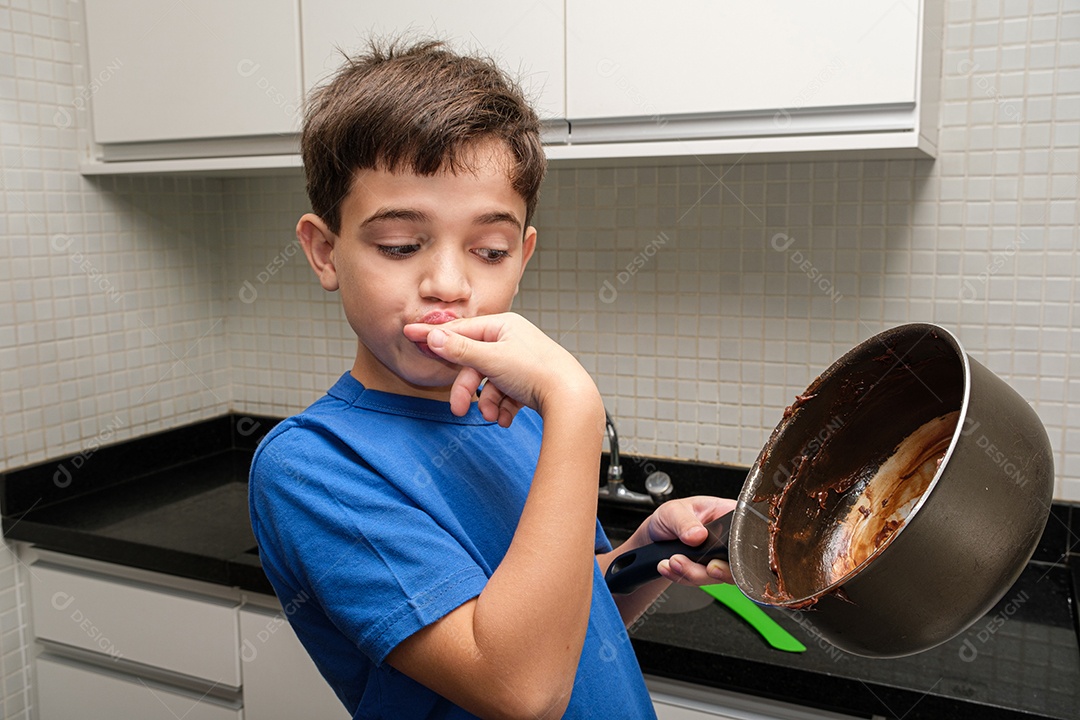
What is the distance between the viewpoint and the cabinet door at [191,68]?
1.41 m

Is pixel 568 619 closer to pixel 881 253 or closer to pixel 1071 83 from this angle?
pixel 881 253

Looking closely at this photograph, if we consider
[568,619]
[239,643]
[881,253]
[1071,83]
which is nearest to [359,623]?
[568,619]

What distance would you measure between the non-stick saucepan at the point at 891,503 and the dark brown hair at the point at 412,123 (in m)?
0.32

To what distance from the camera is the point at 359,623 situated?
59 cm

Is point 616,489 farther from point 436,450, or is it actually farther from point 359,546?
point 359,546

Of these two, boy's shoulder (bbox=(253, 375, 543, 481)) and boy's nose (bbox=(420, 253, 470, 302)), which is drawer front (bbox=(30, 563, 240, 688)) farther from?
boy's nose (bbox=(420, 253, 470, 302))

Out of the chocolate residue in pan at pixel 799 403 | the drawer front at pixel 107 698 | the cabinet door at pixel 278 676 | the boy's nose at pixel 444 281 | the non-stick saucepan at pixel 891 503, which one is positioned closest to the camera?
the non-stick saucepan at pixel 891 503

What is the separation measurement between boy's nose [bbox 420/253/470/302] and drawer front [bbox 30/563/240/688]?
3.29 ft

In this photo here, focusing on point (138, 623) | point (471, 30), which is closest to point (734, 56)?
point (471, 30)

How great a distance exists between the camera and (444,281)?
0.63 meters

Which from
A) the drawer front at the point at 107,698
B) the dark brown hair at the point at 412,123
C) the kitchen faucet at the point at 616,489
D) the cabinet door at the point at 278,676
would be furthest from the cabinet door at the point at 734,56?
the drawer front at the point at 107,698

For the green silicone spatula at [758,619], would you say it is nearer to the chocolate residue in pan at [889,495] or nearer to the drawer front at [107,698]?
the chocolate residue in pan at [889,495]

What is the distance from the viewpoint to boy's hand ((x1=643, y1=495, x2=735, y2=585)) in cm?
73

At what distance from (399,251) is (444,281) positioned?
0.04 metres
